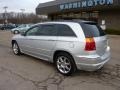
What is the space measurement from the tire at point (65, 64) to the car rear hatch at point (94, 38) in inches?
28.2

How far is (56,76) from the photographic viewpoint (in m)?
6.14

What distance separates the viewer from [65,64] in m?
6.22

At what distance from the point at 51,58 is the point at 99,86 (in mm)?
2101

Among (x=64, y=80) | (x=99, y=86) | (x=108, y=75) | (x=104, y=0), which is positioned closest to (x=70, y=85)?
(x=64, y=80)

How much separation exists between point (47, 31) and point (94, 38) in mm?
1950

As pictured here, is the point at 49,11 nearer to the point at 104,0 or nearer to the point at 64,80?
the point at 104,0

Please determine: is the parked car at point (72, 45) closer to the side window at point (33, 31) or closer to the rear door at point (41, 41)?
the rear door at point (41, 41)

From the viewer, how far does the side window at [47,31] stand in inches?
264

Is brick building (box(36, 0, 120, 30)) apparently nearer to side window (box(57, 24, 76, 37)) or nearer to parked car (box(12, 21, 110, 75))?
parked car (box(12, 21, 110, 75))

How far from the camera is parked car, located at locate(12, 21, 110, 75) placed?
566cm

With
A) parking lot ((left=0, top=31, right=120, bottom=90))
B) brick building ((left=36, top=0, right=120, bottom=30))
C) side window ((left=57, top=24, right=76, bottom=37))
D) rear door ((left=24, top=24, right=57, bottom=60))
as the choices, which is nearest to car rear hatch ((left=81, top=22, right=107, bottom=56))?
side window ((left=57, top=24, right=76, bottom=37))

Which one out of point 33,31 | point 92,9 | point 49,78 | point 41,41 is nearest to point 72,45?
point 49,78

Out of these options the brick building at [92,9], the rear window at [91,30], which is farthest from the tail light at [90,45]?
the brick building at [92,9]

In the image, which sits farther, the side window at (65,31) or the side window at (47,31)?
the side window at (47,31)
